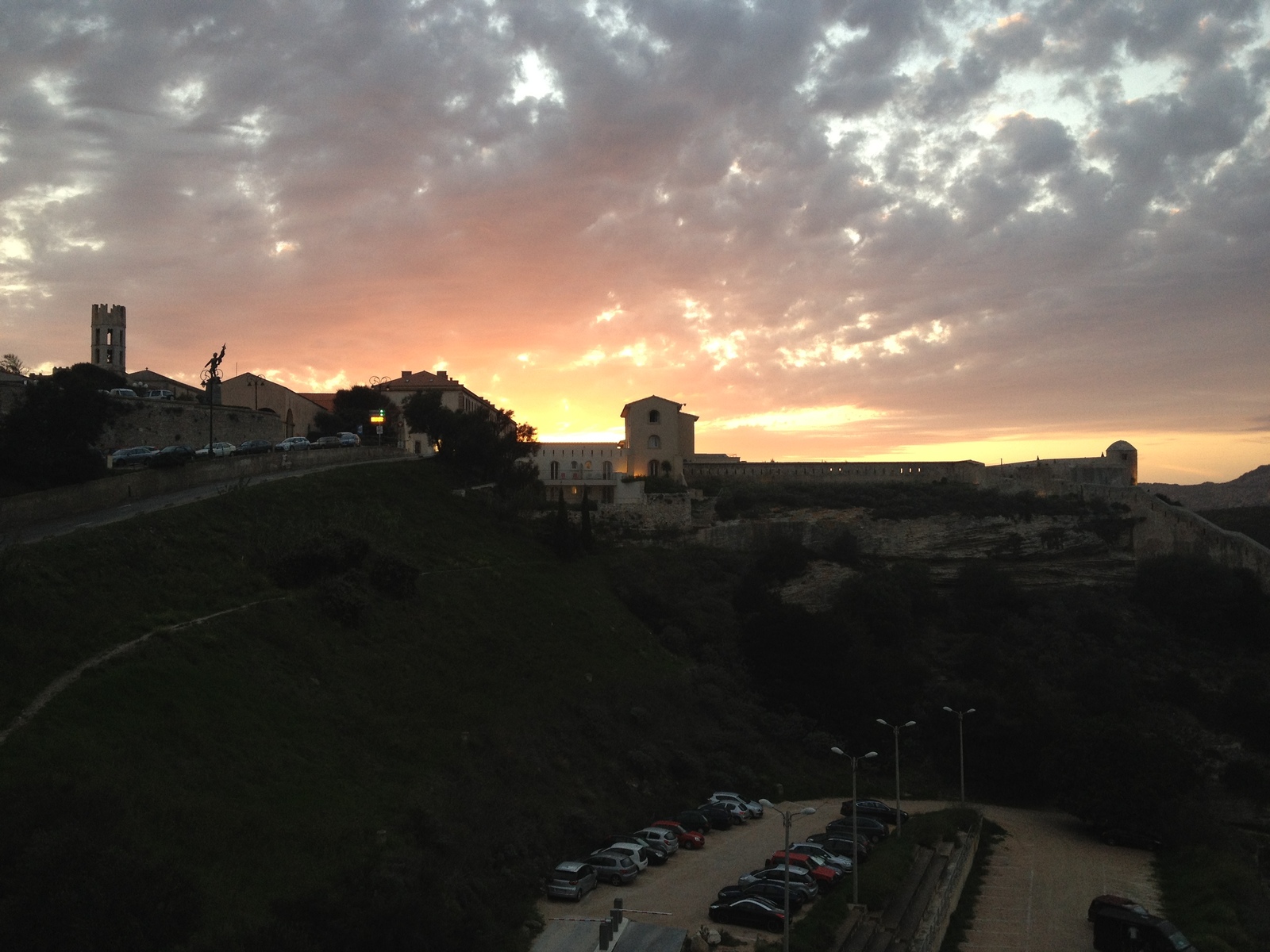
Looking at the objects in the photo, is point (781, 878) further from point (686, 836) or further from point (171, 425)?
point (171, 425)

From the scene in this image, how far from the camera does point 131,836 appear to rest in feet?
43.6

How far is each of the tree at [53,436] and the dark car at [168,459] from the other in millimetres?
1724

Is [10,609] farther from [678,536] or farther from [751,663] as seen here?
[678,536]

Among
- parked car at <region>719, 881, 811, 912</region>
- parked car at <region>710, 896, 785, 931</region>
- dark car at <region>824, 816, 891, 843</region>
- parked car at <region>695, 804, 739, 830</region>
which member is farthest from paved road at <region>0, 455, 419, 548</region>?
dark car at <region>824, 816, 891, 843</region>

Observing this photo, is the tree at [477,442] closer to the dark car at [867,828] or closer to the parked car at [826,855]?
the dark car at [867,828]

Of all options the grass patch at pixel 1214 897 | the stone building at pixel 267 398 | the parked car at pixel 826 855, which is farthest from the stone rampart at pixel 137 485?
the grass patch at pixel 1214 897

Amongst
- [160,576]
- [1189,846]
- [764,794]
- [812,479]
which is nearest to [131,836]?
[160,576]

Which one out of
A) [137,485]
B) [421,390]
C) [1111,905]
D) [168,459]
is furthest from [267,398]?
[1111,905]

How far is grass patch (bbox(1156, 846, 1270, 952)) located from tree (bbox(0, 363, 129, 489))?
32407 millimetres

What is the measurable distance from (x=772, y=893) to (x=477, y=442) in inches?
1203

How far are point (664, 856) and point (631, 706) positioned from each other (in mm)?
8006

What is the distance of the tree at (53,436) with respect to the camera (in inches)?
1242

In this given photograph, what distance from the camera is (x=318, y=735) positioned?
2038cm

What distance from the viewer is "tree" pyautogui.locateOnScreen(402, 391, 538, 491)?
157 feet
